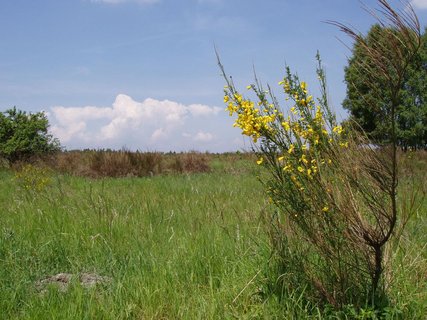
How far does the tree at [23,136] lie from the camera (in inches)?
752

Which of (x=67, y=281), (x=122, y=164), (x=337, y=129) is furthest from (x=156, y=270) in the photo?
(x=122, y=164)

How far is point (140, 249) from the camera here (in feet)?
13.9

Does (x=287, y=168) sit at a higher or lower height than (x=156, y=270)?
higher

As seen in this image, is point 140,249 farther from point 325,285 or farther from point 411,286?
point 411,286

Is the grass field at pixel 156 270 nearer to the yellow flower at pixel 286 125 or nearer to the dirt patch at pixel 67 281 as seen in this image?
the dirt patch at pixel 67 281

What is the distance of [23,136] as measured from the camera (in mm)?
19234

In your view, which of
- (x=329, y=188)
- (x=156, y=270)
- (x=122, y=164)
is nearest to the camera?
(x=329, y=188)

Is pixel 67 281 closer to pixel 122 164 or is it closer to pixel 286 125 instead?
pixel 286 125

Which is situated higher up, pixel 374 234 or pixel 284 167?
pixel 284 167

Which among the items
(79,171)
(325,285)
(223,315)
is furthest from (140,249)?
(79,171)

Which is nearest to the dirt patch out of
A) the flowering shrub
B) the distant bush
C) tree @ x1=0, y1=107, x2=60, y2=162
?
the flowering shrub

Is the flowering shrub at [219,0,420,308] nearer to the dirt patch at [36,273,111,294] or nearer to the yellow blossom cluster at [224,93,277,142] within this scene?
the yellow blossom cluster at [224,93,277,142]

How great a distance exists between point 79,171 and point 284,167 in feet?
46.7

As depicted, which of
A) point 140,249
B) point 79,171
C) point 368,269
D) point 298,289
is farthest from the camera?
point 79,171
